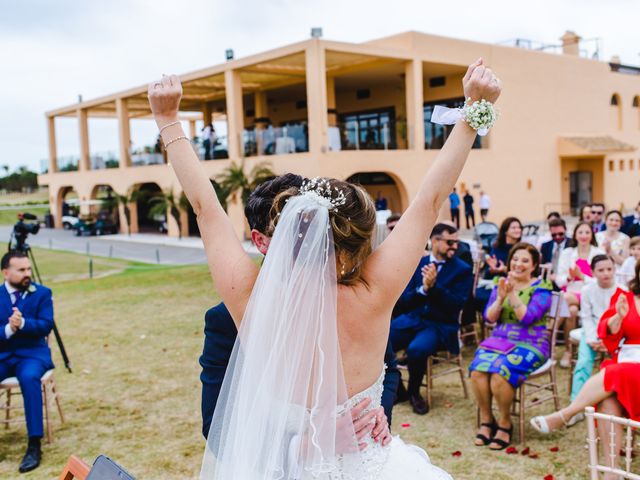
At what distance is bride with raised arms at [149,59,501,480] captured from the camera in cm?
184

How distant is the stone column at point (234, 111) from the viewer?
77.3 feet

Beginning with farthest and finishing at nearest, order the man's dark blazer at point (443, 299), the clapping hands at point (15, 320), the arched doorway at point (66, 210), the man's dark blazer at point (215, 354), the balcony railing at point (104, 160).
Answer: the arched doorway at point (66, 210) < the balcony railing at point (104, 160) < the man's dark blazer at point (443, 299) < the clapping hands at point (15, 320) < the man's dark blazer at point (215, 354)

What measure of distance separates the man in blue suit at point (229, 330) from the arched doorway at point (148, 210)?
95.4ft

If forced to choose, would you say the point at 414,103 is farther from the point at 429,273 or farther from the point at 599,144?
the point at 429,273

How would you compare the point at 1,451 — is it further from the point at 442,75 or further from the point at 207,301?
the point at 442,75

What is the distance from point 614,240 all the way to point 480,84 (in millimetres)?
7011

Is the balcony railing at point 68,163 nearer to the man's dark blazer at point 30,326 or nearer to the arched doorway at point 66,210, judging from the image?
the arched doorway at point 66,210

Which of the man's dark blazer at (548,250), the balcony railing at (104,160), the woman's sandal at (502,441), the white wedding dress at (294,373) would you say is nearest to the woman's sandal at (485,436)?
the woman's sandal at (502,441)

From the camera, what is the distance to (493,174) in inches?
1031

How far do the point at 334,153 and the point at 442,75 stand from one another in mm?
7195

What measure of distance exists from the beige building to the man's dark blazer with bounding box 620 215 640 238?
1252cm

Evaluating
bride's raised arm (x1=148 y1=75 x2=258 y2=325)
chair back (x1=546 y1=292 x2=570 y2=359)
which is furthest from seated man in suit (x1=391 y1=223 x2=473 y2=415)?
bride's raised arm (x1=148 y1=75 x2=258 y2=325)

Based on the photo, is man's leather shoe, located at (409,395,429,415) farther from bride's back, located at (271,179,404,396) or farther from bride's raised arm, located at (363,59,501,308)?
bride's raised arm, located at (363,59,501,308)

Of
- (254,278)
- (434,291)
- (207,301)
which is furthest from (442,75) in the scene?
(254,278)
